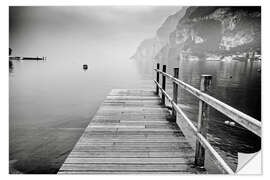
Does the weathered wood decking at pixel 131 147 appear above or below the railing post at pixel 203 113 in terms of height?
below

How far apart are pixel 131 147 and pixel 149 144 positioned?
32 centimetres

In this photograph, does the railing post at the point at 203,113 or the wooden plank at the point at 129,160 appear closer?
the railing post at the point at 203,113

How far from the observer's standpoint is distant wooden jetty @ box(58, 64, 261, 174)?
253 centimetres

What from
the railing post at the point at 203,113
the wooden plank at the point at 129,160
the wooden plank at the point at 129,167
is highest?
the railing post at the point at 203,113

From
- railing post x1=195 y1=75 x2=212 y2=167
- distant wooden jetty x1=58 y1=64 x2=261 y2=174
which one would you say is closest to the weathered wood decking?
distant wooden jetty x1=58 y1=64 x2=261 y2=174

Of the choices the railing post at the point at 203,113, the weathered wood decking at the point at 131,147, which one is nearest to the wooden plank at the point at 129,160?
the weathered wood decking at the point at 131,147

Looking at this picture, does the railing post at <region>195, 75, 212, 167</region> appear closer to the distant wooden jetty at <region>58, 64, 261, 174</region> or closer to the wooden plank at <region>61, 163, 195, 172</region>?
the distant wooden jetty at <region>58, 64, 261, 174</region>

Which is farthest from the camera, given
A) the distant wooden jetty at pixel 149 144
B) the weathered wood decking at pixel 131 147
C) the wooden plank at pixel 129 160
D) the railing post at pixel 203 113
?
the wooden plank at pixel 129 160

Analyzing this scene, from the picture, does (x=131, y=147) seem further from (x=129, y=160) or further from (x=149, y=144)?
(x=129, y=160)

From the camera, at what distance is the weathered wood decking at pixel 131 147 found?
2.83 metres

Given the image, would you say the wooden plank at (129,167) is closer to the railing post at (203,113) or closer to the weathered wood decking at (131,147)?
the weathered wood decking at (131,147)

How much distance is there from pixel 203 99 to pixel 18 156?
517cm

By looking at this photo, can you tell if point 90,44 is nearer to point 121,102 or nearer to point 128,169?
point 121,102
